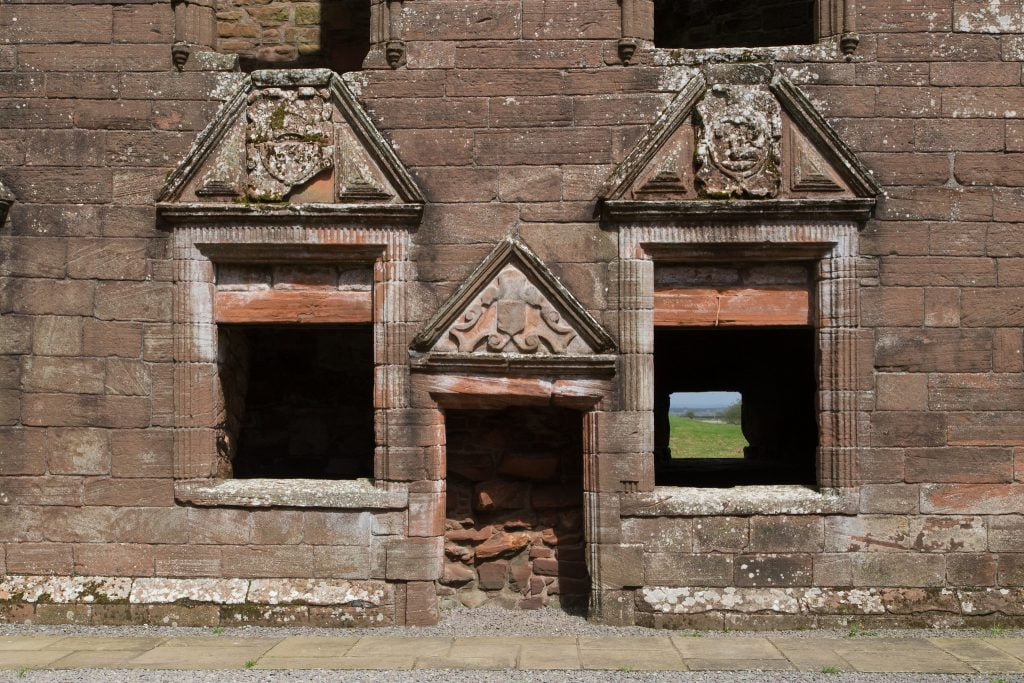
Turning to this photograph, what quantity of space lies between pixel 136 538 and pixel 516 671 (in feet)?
10.2

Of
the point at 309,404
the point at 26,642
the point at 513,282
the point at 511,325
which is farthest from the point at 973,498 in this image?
the point at 26,642

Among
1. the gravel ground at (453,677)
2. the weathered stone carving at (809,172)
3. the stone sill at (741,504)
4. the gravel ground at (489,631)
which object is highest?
the weathered stone carving at (809,172)

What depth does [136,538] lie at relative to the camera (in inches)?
247

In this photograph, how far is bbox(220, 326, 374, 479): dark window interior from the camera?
8766 millimetres

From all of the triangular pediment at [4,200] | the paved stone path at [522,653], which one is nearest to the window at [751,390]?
the paved stone path at [522,653]

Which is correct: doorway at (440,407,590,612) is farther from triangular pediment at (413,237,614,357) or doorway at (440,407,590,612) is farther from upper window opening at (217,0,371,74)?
upper window opening at (217,0,371,74)

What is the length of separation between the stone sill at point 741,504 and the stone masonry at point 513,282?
0.09 feet

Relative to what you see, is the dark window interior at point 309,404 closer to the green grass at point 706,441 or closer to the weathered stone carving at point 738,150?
the weathered stone carving at point 738,150

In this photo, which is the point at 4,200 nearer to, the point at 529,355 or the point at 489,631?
the point at 529,355

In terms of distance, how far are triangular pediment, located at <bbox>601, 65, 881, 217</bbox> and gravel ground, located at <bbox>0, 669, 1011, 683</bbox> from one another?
10.4ft

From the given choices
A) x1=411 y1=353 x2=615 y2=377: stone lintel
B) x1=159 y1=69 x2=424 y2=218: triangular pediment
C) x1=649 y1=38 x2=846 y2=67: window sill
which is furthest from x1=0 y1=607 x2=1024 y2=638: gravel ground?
x1=649 y1=38 x2=846 y2=67: window sill

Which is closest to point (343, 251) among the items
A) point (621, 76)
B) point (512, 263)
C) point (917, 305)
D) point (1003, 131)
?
point (512, 263)

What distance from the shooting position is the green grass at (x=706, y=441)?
1307cm

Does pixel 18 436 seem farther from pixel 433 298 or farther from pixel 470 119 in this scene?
pixel 470 119
